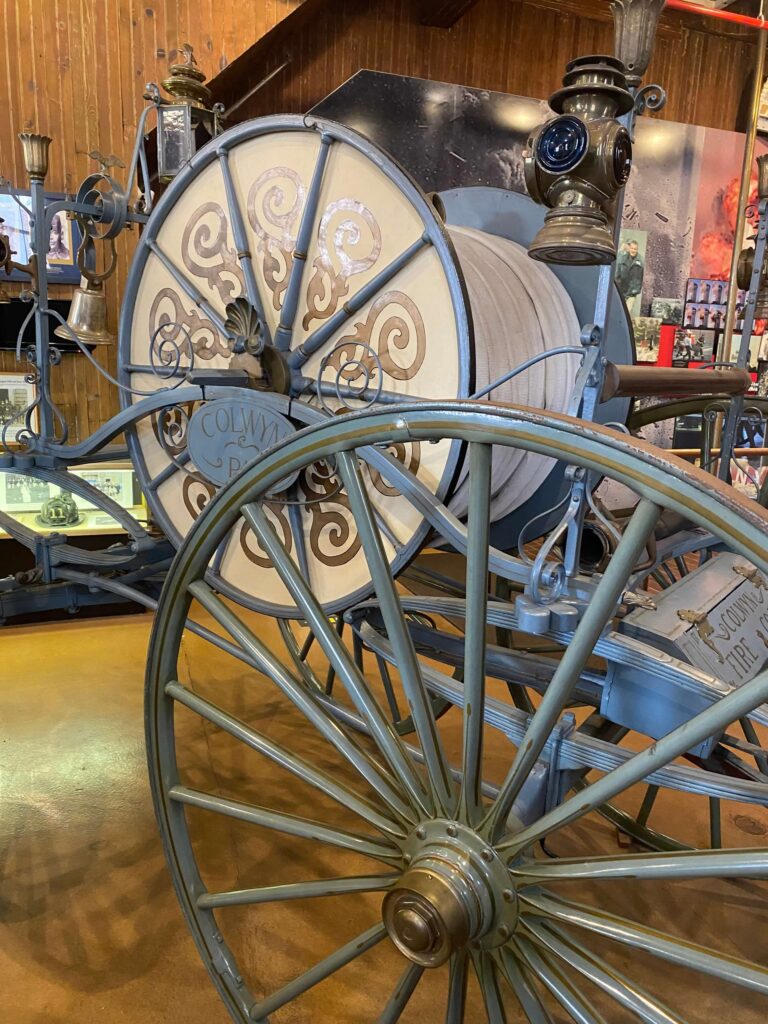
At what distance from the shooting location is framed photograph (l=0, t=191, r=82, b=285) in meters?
5.22

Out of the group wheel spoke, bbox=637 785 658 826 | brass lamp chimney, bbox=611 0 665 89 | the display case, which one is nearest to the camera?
brass lamp chimney, bbox=611 0 665 89

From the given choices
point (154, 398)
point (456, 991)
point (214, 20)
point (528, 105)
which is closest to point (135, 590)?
point (154, 398)

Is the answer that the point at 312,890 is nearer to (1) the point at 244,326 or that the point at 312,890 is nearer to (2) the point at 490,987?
(2) the point at 490,987

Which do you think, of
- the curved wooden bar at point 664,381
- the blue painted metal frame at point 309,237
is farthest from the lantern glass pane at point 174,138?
the curved wooden bar at point 664,381

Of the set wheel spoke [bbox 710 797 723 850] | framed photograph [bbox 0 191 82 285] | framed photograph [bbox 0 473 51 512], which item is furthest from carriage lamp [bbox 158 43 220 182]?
framed photograph [bbox 0 191 82 285]

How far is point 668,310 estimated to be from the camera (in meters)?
6.22

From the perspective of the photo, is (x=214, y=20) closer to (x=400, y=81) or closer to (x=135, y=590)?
(x=400, y=81)

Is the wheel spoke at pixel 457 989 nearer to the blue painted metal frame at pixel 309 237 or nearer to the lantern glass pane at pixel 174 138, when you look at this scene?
the blue painted metal frame at pixel 309 237

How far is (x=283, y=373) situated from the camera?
199 centimetres

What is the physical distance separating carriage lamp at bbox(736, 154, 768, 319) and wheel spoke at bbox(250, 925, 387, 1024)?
7.16ft

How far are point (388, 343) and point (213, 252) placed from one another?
A: 645 millimetres

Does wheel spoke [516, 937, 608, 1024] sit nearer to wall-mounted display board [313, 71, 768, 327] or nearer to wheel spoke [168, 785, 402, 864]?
wheel spoke [168, 785, 402, 864]

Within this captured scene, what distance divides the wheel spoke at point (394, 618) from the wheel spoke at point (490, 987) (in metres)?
0.30

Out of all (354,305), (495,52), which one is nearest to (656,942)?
(354,305)
